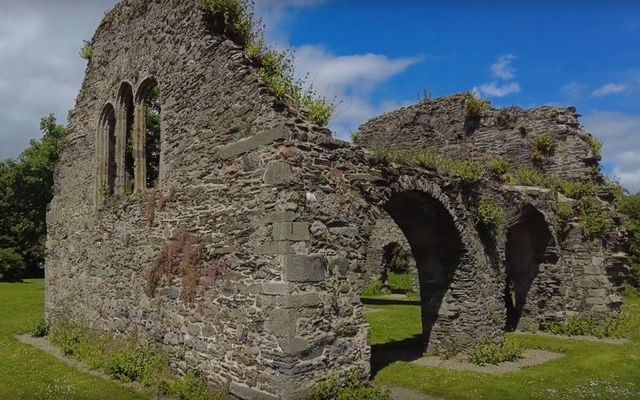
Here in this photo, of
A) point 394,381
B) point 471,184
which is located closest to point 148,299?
point 394,381

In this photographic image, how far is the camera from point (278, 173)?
8.00 meters

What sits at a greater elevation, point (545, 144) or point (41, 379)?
point (545, 144)

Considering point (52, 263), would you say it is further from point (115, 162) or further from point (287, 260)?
point (287, 260)

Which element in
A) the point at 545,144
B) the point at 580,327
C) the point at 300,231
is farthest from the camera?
the point at 545,144

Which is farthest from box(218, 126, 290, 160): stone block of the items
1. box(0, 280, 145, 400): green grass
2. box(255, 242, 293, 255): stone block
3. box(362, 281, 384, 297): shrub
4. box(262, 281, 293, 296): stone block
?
box(362, 281, 384, 297): shrub

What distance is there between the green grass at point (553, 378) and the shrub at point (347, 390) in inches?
57.2

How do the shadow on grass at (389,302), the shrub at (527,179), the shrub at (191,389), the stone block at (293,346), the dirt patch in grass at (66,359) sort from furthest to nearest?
the shadow on grass at (389,302)
the shrub at (527,179)
the dirt patch in grass at (66,359)
the shrub at (191,389)
the stone block at (293,346)

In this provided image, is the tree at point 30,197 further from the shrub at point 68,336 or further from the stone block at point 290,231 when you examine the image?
the stone block at point 290,231

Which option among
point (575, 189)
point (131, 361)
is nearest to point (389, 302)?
point (575, 189)

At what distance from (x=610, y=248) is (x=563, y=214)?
2083 millimetres

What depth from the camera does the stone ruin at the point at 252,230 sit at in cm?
801

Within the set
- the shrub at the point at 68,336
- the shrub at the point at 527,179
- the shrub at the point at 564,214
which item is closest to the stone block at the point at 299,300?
the shrub at the point at 68,336

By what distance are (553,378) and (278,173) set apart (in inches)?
261

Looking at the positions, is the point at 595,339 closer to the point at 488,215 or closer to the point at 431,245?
the point at 488,215
